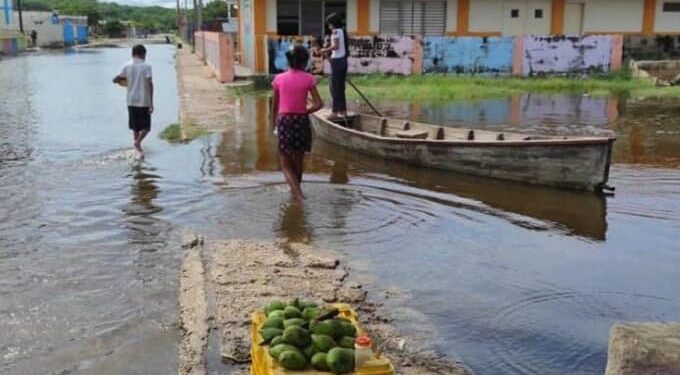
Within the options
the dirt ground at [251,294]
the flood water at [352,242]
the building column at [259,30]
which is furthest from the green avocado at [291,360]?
the building column at [259,30]

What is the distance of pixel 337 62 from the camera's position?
13141mm

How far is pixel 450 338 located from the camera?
5.07 meters

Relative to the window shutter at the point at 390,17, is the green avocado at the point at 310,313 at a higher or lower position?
lower

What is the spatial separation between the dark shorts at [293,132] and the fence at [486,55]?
16.1 m

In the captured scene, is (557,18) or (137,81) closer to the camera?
(137,81)

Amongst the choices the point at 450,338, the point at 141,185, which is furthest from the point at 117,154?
the point at 450,338

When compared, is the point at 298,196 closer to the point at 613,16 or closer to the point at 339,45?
the point at 339,45

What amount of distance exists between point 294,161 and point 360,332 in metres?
4.91

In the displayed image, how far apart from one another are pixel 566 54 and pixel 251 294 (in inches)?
869

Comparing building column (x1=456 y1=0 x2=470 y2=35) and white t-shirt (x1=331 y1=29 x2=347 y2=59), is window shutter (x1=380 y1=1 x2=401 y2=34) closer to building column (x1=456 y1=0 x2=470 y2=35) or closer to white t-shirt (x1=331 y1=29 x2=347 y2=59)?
building column (x1=456 y1=0 x2=470 y2=35)

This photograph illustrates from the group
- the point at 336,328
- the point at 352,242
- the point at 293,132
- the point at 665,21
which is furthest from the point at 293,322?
the point at 665,21

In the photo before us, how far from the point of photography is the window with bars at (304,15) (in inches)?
1023

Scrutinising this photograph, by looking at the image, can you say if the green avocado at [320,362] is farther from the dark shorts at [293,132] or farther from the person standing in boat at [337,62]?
the person standing in boat at [337,62]

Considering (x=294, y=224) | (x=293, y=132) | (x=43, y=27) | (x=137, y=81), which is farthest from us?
(x=43, y=27)
